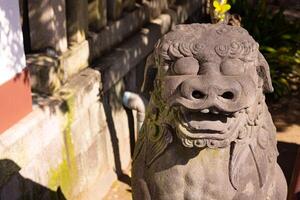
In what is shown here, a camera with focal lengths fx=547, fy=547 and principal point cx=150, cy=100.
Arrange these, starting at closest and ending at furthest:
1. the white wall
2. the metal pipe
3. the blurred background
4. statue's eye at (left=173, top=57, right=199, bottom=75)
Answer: statue's eye at (left=173, top=57, right=199, bottom=75), the white wall, the blurred background, the metal pipe

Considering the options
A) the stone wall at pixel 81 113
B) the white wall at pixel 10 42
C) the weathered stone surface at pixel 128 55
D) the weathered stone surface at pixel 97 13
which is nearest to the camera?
the white wall at pixel 10 42

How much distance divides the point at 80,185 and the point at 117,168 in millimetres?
738

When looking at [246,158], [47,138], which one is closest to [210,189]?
[246,158]

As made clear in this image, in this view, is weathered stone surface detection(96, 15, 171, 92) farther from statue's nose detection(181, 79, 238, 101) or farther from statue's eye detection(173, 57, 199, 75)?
statue's nose detection(181, 79, 238, 101)

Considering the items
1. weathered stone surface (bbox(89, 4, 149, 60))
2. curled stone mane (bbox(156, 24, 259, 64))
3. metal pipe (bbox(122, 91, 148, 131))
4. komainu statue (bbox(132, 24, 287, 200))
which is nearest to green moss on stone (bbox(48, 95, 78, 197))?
weathered stone surface (bbox(89, 4, 149, 60))

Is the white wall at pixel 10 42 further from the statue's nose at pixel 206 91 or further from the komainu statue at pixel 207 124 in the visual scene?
the statue's nose at pixel 206 91

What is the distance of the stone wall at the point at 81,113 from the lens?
383cm

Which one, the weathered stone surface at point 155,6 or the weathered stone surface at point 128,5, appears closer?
the weathered stone surface at point 128,5

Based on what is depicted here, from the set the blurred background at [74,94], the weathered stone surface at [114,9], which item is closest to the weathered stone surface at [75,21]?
the blurred background at [74,94]

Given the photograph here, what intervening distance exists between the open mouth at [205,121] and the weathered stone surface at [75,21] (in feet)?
8.56

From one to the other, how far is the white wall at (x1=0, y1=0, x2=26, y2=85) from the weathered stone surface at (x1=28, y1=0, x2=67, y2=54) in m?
0.45

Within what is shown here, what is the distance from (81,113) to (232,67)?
2.52 m

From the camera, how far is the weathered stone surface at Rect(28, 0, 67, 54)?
13.5ft

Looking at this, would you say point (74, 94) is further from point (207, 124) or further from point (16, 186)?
point (207, 124)
